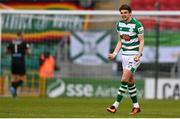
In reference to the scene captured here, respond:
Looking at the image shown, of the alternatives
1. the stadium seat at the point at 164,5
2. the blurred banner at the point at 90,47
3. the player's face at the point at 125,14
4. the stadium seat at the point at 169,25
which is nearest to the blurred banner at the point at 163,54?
the blurred banner at the point at 90,47

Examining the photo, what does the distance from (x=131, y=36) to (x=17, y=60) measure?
10.1 meters

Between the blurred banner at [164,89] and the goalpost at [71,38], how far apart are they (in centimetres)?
83

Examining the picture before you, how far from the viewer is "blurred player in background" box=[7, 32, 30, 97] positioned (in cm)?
2266

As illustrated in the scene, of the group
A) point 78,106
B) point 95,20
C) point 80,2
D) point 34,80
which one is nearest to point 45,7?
point 80,2

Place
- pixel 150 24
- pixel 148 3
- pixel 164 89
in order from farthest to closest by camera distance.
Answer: pixel 148 3 → pixel 150 24 → pixel 164 89

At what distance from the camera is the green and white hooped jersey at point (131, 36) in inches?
528

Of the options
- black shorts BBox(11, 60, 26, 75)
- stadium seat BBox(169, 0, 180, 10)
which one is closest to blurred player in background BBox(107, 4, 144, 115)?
black shorts BBox(11, 60, 26, 75)

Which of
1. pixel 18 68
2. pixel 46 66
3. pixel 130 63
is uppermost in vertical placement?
pixel 130 63

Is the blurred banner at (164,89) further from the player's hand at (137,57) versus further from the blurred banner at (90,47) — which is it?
the player's hand at (137,57)

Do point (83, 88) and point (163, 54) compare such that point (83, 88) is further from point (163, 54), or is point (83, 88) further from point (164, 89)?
point (163, 54)

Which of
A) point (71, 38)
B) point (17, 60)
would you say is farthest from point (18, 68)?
point (71, 38)

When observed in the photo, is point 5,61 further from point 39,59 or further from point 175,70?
point 175,70

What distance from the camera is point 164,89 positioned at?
23984 millimetres

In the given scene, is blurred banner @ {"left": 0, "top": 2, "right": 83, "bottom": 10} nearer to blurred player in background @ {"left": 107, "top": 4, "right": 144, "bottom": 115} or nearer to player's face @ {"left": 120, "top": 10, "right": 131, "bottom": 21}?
blurred player in background @ {"left": 107, "top": 4, "right": 144, "bottom": 115}
